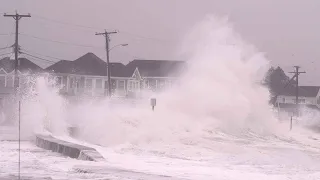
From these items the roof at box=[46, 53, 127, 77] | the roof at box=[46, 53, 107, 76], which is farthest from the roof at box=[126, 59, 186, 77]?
the roof at box=[46, 53, 107, 76]

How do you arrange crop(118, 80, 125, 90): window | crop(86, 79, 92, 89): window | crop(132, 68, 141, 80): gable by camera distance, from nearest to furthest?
crop(86, 79, 92, 89): window
crop(118, 80, 125, 90): window
crop(132, 68, 141, 80): gable

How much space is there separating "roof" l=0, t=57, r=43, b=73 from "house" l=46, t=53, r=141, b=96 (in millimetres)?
1645

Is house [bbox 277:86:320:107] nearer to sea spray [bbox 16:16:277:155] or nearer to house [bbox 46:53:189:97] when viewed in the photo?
house [bbox 46:53:189:97]

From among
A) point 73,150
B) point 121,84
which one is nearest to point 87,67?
point 121,84

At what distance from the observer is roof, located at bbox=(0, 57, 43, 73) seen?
202 feet

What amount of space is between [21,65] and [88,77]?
26.6ft

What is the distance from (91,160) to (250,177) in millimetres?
3404

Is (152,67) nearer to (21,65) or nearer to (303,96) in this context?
(21,65)

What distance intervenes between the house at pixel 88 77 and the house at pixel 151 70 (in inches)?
51.3

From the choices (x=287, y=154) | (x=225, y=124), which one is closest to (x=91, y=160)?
(x=287, y=154)

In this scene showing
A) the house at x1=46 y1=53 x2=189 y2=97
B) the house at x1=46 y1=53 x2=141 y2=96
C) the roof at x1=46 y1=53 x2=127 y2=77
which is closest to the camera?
the house at x1=46 y1=53 x2=141 y2=96

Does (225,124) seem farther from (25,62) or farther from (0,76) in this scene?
(25,62)

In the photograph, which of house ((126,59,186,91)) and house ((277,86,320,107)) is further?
house ((277,86,320,107))

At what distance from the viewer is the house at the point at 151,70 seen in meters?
69.6
